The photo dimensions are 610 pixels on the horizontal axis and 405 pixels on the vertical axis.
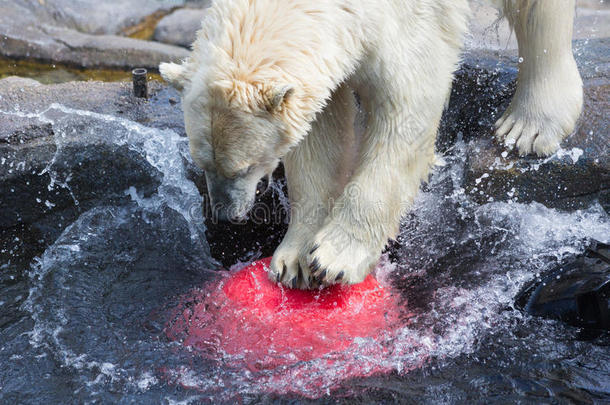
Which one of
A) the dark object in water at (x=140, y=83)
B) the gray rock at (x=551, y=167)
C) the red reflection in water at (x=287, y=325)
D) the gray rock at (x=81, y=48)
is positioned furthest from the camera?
the gray rock at (x=81, y=48)

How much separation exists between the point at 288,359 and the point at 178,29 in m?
4.76

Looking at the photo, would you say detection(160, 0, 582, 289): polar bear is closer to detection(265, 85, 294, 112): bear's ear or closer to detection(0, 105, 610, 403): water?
detection(265, 85, 294, 112): bear's ear

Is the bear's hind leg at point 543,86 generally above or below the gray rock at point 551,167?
above

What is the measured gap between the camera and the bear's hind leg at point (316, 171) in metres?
2.88

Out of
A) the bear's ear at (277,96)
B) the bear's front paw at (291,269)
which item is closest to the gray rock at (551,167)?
the bear's front paw at (291,269)

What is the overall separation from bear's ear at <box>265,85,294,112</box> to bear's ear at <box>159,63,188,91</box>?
0.35m

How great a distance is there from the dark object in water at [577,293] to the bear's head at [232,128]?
120 cm

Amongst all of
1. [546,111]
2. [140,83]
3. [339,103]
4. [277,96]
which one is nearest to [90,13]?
[140,83]

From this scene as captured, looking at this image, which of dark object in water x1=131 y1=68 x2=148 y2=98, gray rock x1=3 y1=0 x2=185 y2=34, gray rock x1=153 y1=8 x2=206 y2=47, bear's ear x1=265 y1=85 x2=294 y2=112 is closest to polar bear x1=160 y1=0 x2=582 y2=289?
bear's ear x1=265 y1=85 x2=294 y2=112

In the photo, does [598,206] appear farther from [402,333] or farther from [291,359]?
[291,359]

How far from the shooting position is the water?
2410mm

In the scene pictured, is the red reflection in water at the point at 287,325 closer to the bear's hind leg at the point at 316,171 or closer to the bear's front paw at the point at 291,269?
the bear's front paw at the point at 291,269

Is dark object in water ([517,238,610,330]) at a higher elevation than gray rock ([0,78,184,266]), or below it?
higher

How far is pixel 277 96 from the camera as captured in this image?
6.99 feet
